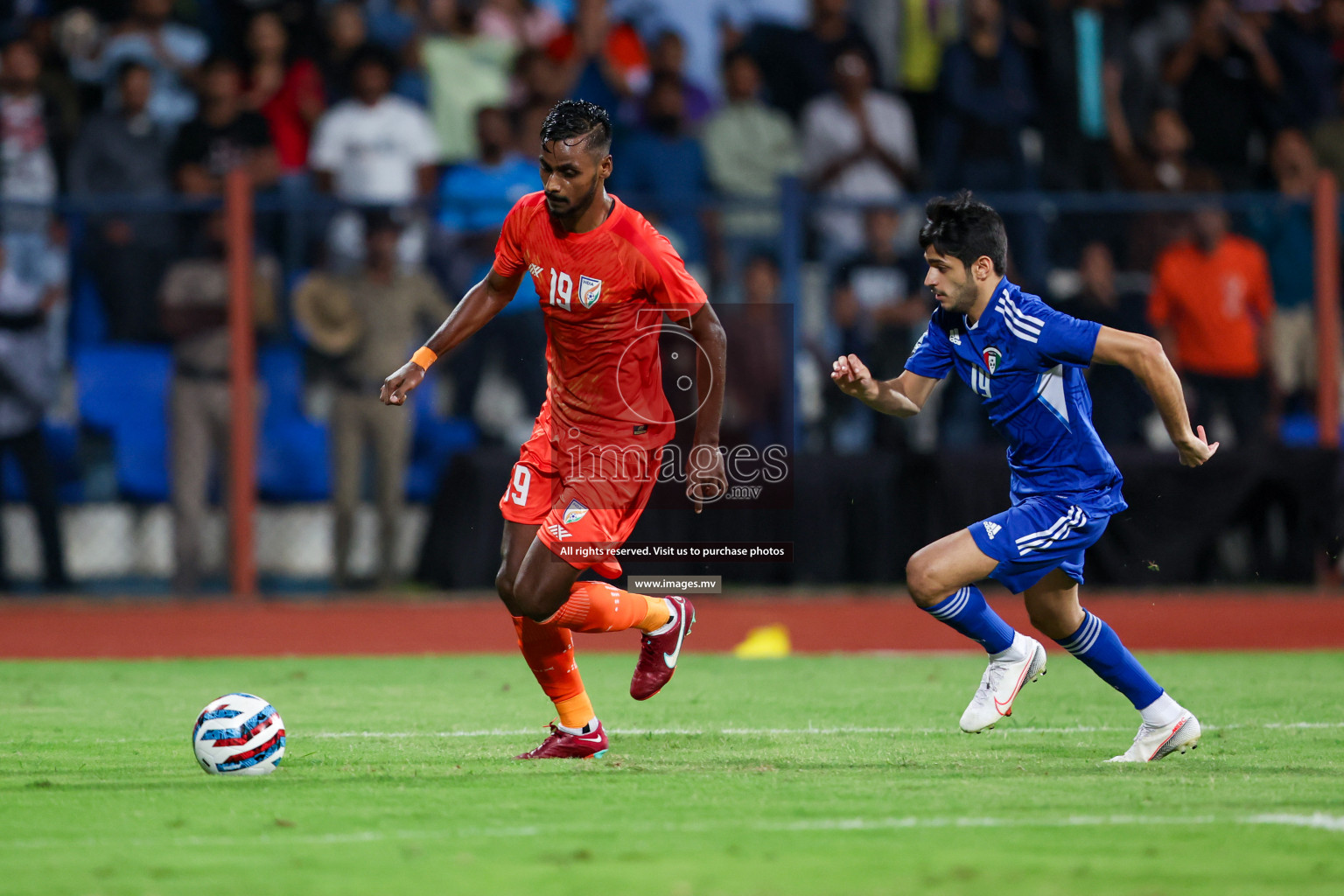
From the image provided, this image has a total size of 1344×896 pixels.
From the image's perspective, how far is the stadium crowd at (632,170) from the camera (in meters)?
13.4

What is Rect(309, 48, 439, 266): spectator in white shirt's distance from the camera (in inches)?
559

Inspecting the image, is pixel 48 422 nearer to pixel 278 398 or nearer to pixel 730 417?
pixel 278 398

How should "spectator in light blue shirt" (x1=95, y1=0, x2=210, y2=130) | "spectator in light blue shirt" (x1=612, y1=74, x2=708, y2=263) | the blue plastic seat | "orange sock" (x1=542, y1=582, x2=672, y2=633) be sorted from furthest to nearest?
"spectator in light blue shirt" (x1=95, y1=0, x2=210, y2=130)
"spectator in light blue shirt" (x1=612, y1=74, x2=708, y2=263)
the blue plastic seat
"orange sock" (x1=542, y1=582, x2=672, y2=633)

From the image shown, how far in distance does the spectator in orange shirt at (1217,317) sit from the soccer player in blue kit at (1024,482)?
23.3ft

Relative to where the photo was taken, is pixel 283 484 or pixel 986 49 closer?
pixel 283 484

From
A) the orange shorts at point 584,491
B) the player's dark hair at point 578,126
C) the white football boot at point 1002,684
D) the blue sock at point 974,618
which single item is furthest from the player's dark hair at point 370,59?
the white football boot at point 1002,684

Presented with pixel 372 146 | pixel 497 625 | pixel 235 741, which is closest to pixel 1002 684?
pixel 235 741

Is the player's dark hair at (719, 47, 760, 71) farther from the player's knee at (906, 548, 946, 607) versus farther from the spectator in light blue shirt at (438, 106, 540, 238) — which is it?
the player's knee at (906, 548, 946, 607)

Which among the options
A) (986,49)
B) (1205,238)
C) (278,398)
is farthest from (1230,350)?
(278,398)

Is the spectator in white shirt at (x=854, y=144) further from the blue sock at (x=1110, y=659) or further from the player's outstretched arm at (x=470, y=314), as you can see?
the blue sock at (x=1110, y=659)

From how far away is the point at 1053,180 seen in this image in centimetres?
1487

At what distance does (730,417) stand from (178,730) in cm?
643

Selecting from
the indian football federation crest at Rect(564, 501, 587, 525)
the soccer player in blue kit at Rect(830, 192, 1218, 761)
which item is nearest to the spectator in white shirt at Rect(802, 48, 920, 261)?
the soccer player in blue kit at Rect(830, 192, 1218, 761)

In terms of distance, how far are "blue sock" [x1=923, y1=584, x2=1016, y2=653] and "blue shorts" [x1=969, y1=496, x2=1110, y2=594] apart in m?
0.20
